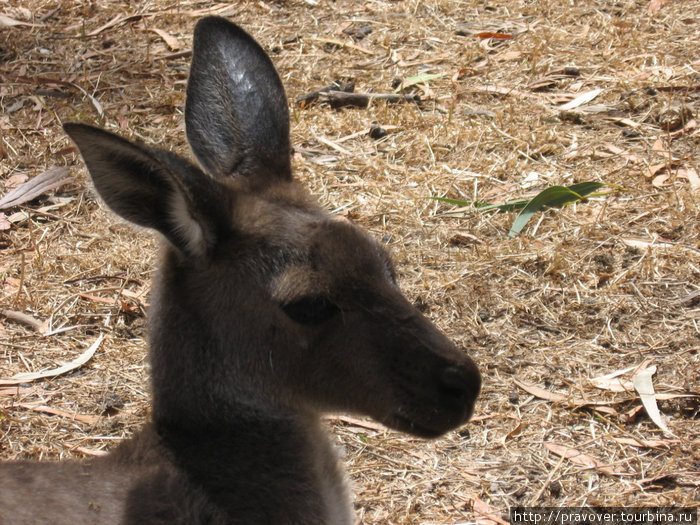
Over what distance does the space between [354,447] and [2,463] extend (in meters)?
1.69

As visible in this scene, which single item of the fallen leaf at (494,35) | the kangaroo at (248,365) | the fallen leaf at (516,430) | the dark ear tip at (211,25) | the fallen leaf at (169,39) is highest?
the dark ear tip at (211,25)

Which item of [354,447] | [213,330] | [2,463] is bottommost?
[354,447]

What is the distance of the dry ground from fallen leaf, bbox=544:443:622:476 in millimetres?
11

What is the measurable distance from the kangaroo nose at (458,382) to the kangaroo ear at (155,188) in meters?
0.96

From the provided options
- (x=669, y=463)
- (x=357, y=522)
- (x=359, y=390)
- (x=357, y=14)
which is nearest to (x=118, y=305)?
(x=357, y=522)

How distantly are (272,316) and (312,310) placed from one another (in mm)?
154

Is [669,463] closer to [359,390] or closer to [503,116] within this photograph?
[359,390]

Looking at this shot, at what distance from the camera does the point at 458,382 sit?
3.01 meters

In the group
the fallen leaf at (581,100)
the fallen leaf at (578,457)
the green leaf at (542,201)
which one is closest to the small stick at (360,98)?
the fallen leaf at (581,100)

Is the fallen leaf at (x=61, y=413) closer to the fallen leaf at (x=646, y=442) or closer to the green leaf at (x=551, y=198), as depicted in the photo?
the fallen leaf at (x=646, y=442)

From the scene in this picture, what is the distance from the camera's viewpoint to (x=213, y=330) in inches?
127

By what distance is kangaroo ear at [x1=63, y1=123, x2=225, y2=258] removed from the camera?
9.30 feet

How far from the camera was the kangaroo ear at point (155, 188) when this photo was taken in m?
2.84

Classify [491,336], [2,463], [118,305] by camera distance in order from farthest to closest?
[118,305] < [491,336] < [2,463]
